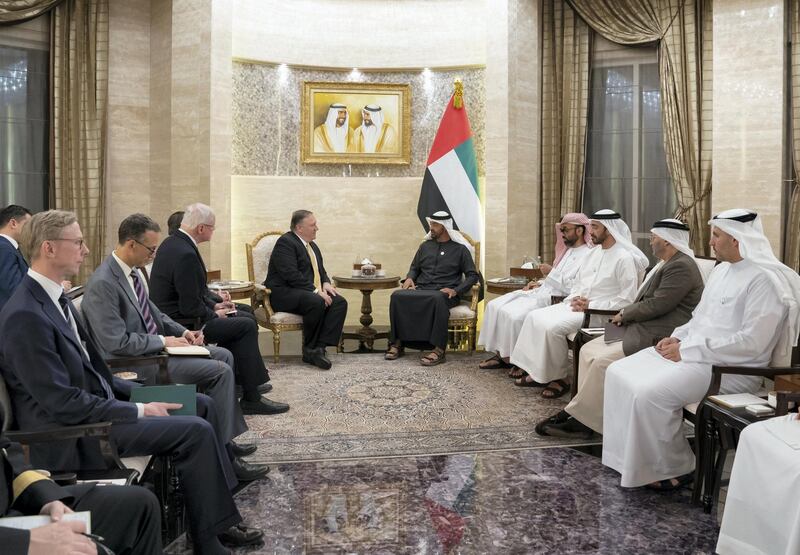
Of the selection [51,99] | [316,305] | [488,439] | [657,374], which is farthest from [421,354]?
[51,99]

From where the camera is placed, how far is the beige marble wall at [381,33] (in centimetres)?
890

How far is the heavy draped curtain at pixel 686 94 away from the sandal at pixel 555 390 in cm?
278

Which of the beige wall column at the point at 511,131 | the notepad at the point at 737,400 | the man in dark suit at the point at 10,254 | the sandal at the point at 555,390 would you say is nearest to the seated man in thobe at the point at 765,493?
the notepad at the point at 737,400

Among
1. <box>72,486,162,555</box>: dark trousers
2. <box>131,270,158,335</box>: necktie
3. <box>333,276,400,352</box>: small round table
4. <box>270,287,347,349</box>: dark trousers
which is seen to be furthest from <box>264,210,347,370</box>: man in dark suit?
<box>72,486,162,555</box>: dark trousers

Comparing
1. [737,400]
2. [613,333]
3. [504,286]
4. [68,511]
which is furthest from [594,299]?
[68,511]

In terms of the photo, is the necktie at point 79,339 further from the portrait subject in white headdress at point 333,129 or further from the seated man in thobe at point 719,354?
the portrait subject in white headdress at point 333,129

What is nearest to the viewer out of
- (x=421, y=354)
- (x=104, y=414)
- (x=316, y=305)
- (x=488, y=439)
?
(x=104, y=414)

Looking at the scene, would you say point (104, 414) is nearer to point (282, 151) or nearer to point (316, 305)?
point (316, 305)

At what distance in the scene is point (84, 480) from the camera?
2768 mm

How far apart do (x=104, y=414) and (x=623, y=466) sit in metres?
2.56

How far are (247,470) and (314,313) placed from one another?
123 inches

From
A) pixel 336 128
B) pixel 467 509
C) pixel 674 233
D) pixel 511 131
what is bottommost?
pixel 467 509

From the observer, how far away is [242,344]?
5.43 meters

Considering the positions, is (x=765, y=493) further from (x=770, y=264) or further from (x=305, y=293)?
(x=305, y=293)
